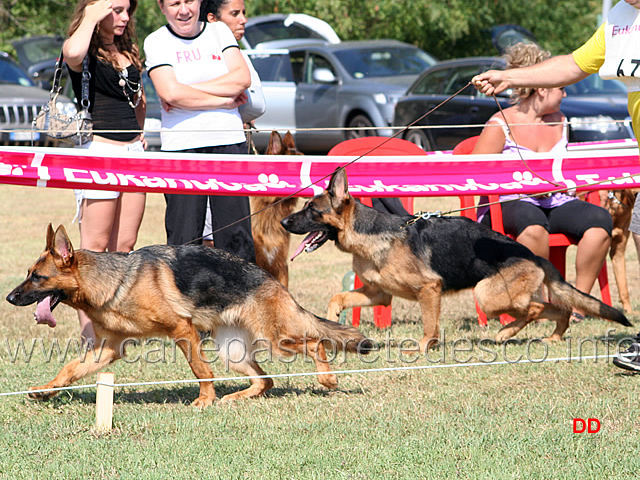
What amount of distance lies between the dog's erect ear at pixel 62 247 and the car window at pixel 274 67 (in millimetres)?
13237

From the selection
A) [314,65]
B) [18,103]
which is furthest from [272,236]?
[18,103]

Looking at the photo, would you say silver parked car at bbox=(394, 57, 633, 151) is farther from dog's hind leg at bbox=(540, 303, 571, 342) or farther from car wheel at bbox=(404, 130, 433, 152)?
dog's hind leg at bbox=(540, 303, 571, 342)

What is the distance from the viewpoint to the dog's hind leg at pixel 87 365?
16.1 ft

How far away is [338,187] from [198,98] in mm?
1171

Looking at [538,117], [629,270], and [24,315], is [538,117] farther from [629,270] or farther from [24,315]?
[24,315]

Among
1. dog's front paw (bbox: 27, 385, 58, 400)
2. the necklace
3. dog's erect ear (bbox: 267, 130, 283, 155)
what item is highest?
the necklace

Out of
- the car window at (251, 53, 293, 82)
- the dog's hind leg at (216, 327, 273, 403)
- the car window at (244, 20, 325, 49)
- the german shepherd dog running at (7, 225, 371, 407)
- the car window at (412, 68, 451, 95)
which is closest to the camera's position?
the german shepherd dog running at (7, 225, 371, 407)

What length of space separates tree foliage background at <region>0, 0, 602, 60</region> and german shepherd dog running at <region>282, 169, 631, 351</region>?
1697 cm

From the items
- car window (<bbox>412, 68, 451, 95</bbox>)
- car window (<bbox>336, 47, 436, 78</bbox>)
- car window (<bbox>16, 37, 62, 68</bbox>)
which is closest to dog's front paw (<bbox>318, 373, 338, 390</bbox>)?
car window (<bbox>412, 68, 451, 95</bbox>)

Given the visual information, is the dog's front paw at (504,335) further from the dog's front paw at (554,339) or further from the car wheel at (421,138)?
the car wheel at (421,138)

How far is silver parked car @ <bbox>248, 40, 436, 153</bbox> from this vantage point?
1622cm

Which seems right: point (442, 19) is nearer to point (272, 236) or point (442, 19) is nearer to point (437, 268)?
point (272, 236)

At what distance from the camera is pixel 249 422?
454 cm

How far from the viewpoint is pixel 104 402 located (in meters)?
4.33
